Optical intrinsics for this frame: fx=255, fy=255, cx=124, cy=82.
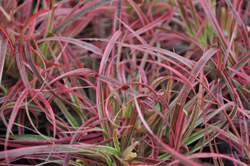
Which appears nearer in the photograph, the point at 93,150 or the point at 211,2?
the point at 93,150

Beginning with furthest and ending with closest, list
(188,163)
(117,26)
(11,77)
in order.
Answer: (11,77)
(117,26)
(188,163)

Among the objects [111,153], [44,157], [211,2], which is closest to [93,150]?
[111,153]

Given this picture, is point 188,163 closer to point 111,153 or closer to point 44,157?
point 111,153

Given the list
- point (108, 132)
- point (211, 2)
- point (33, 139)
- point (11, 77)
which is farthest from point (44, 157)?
point (211, 2)

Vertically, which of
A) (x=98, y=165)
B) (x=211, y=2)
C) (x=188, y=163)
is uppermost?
(x=211, y=2)

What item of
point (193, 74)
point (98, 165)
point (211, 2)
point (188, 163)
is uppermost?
point (211, 2)

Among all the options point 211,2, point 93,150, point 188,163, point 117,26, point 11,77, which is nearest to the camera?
point 188,163

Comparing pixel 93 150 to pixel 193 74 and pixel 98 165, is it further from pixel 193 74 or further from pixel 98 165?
pixel 193 74

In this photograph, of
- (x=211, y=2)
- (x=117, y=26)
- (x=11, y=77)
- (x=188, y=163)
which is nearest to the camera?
(x=188, y=163)

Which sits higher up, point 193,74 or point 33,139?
point 193,74
